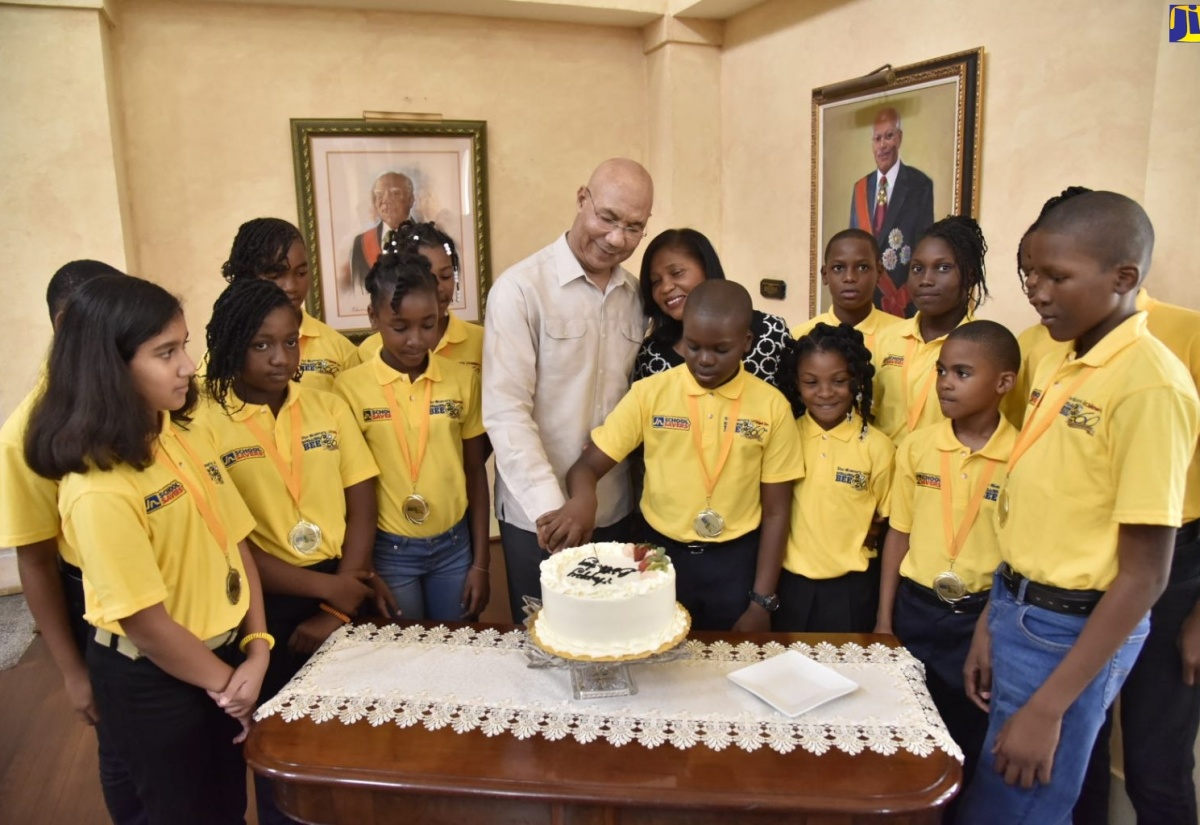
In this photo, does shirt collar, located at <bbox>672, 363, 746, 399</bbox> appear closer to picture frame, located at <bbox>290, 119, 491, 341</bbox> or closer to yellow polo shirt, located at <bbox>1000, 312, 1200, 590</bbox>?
yellow polo shirt, located at <bbox>1000, 312, 1200, 590</bbox>

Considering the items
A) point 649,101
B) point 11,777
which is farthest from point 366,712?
point 649,101

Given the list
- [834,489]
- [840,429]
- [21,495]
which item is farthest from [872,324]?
[21,495]

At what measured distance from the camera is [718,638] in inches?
79.4

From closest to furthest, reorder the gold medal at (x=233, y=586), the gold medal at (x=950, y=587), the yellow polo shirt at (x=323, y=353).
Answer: the gold medal at (x=233, y=586), the gold medal at (x=950, y=587), the yellow polo shirt at (x=323, y=353)

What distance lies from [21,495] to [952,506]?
7.51ft

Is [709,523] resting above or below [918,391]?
below

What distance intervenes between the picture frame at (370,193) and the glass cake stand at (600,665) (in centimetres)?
373

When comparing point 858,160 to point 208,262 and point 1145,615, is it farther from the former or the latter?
point 208,262

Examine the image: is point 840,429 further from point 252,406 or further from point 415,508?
point 252,406

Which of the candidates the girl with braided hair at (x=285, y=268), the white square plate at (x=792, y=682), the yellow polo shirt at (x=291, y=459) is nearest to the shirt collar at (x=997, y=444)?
the white square plate at (x=792, y=682)

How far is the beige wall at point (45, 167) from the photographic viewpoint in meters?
4.10

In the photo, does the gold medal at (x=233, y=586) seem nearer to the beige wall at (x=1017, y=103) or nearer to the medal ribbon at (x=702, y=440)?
the medal ribbon at (x=702, y=440)

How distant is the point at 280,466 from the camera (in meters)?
2.22

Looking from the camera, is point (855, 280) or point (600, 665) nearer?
point (600, 665)
